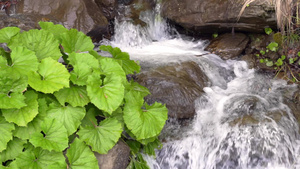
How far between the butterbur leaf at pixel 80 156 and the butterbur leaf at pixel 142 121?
1.29ft

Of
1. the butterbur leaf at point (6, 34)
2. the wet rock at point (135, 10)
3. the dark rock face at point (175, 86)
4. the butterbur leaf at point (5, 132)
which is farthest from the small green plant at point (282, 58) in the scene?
the butterbur leaf at point (5, 132)

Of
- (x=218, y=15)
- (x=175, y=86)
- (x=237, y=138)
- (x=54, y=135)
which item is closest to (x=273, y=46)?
(x=218, y=15)

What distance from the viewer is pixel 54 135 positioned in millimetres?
1904

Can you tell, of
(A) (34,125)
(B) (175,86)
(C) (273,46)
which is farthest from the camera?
(C) (273,46)

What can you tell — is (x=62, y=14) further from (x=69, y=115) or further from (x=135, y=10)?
(x=69, y=115)

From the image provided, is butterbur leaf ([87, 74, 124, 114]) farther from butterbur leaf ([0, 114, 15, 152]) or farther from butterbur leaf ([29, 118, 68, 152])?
butterbur leaf ([0, 114, 15, 152])

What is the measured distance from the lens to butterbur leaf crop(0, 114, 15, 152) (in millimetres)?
1855

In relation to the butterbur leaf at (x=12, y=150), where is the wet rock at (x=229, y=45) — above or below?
above

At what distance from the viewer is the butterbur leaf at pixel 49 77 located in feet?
6.33

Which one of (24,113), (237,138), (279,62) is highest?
(24,113)

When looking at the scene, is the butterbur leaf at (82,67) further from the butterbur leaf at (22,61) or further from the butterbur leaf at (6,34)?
the butterbur leaf at (6,34)

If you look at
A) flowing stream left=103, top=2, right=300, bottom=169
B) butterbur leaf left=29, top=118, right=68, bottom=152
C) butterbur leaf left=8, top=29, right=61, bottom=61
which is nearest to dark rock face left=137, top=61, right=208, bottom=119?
flowing stream left=103, top=2, right=300, bottom=169

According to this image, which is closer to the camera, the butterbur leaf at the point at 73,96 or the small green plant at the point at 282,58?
the butterbur leaf at the point at 73,96

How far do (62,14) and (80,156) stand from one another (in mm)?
3178
